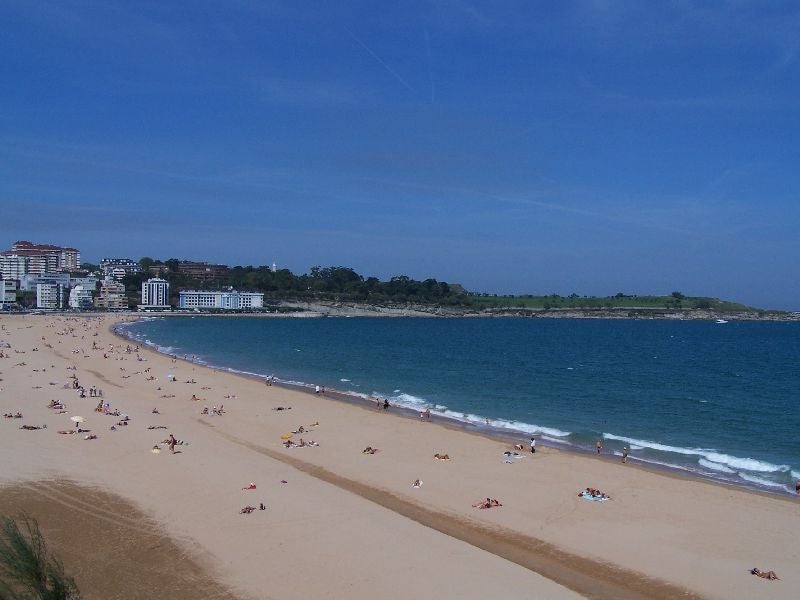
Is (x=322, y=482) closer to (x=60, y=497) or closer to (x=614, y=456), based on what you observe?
(x=60, y=497)

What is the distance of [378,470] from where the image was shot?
17797 millimetres

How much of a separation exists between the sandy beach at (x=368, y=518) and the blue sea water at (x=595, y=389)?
3575mm

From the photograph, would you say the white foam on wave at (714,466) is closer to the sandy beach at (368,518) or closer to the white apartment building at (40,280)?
the sandy beach at (368,518)

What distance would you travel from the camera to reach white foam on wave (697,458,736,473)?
18.9m

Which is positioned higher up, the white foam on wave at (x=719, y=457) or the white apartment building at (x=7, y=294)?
the white apartment building at (x=7, y=294)

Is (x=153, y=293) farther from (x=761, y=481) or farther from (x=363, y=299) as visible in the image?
(x=761, y=481)

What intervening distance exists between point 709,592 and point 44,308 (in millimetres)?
139122

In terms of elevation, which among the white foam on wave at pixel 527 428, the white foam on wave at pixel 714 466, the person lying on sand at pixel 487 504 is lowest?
the white foam on wave at pixel 527 428

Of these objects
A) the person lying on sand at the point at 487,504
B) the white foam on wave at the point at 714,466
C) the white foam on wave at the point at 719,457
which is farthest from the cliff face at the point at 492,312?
the person lying on sand at the point at 487,504

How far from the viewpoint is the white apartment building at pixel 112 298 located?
13888 centimetres

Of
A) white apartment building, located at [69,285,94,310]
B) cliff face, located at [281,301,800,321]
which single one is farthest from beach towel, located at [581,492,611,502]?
cliff face, located at [281,301,800,321]

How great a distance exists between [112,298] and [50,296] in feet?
38.7

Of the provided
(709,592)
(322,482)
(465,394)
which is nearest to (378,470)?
(322,482)

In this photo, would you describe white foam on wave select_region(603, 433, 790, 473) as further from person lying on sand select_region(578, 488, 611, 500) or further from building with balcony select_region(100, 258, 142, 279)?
building with balcony select_region(100, 258, 142, 279)
